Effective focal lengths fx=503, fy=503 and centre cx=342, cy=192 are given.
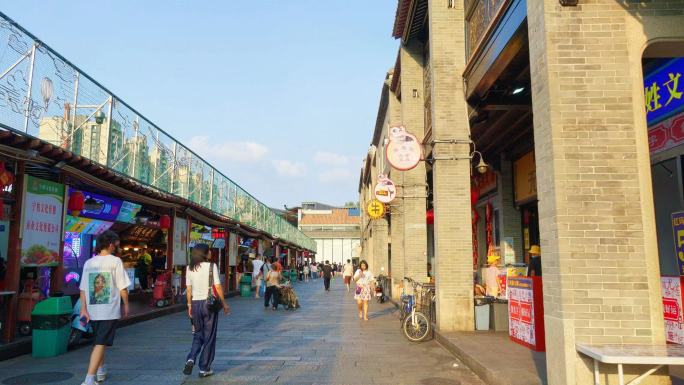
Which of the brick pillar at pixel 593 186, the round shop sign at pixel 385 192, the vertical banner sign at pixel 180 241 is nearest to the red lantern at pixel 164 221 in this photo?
the vertical banner sign at pixel 180 241

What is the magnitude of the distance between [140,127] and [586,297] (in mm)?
12091

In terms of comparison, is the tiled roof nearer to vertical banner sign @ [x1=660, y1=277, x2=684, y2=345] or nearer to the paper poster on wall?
the paper poster on wall

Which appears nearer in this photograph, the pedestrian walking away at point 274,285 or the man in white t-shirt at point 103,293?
the man in white t-shirt at point 103,293

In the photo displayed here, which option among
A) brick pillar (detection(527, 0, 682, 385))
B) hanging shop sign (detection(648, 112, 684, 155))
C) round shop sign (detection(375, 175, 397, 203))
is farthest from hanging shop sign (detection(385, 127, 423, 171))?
brick pillar (detection(527, 0, 682, 385))

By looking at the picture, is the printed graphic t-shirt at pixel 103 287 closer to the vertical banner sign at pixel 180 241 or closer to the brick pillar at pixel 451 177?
the brick pillar at pixel 451 177

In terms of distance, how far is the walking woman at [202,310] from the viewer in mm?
7031

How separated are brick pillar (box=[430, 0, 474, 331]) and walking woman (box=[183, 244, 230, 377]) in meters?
5.57

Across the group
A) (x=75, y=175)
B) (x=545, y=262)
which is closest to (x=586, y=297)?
(x=545, y=262)

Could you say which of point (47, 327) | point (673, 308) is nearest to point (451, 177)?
point (673, 308)

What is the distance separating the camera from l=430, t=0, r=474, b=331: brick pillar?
11062 millimetres

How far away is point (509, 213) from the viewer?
1736 cm

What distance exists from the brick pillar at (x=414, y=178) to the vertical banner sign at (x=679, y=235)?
9.76 meters

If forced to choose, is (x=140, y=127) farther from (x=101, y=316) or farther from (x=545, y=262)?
(x=545, y=262)

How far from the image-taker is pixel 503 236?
56.9ft
